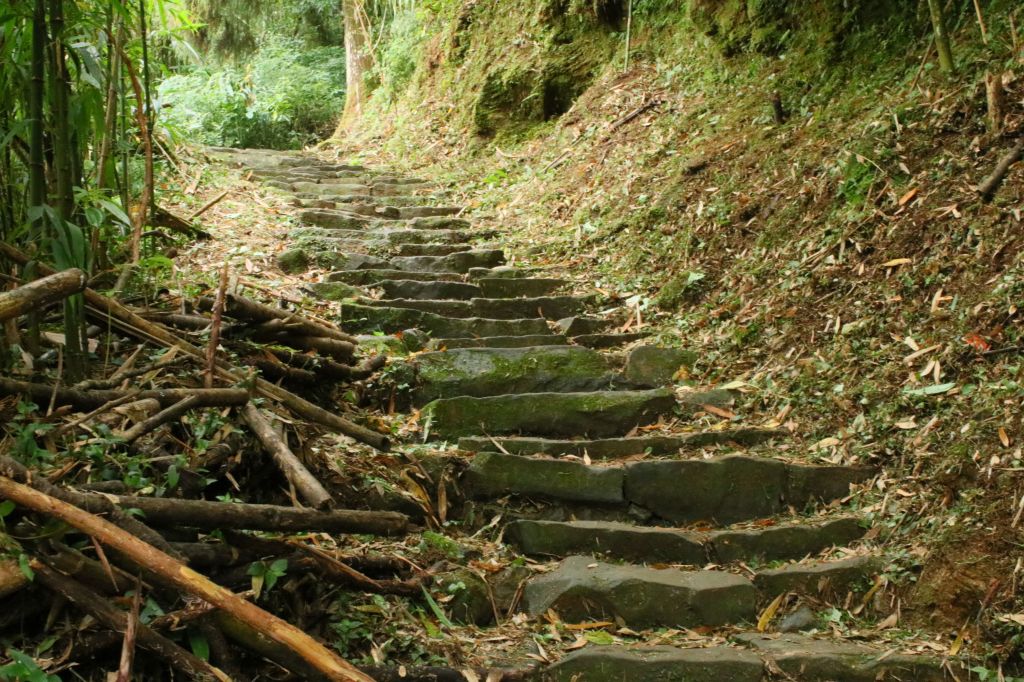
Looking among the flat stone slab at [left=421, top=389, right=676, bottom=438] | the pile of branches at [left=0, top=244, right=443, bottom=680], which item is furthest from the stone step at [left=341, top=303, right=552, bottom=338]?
the pile of branches at [left=0, top=244, right=443, bottom=680]

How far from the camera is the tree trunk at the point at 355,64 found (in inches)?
547

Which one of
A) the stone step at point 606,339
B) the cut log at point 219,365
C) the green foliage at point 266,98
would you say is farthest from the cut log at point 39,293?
the green foliage at point 266,98

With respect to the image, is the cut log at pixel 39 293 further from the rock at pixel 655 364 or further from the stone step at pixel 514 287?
the stone step at pixel 514 287

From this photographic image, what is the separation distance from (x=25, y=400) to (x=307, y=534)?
3.25 ft

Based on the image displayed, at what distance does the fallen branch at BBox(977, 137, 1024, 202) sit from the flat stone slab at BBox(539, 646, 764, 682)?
2.58 meters

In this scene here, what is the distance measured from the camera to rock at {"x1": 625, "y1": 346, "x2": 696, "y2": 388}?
189 inches

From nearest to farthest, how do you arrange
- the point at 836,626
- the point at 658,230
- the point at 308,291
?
the point at 836,626 → the point at 308,291 → the point at 658,230

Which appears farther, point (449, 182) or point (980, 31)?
point (449, 182)

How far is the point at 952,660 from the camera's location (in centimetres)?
292

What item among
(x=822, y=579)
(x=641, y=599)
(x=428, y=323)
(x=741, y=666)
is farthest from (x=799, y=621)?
(x=428, y=323)

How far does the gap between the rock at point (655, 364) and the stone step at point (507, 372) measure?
0.40ft

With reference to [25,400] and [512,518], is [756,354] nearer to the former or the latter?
[512,518]

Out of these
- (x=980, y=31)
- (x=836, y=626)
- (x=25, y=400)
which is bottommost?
(x=836, y=626)

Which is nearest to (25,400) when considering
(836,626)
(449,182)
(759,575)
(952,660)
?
(759,575)
